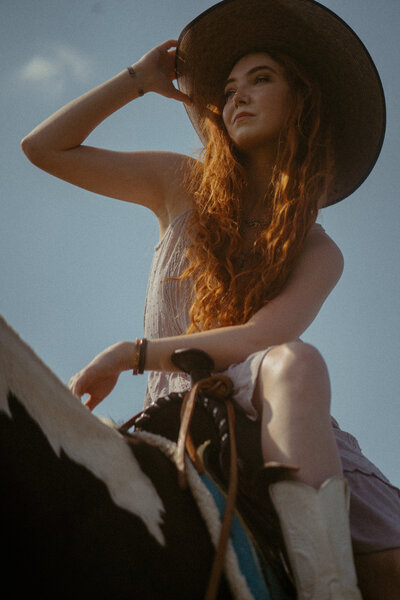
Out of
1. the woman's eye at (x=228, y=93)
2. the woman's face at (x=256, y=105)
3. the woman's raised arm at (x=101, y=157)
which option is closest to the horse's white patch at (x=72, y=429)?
the woman's raised arm at (x=101, y=157)

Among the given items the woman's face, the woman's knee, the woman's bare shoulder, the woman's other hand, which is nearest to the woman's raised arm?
the woman's face

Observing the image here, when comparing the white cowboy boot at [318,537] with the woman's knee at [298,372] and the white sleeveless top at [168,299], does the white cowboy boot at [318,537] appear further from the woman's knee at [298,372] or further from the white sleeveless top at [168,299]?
the white sleeveless top at [168,299]

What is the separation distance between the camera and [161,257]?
6.86ft

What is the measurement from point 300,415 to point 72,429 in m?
0.45

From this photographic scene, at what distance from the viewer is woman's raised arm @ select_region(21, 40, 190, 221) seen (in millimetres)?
2051

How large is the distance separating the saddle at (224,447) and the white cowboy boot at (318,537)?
0.04 m

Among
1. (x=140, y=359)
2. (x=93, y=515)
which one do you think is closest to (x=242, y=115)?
(x=140, y=359)

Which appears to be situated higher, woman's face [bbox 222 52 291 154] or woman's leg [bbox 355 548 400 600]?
woman's face [bbox 222 52 291 154]

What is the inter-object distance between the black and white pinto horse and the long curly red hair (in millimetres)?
799

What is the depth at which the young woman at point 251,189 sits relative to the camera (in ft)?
4.44

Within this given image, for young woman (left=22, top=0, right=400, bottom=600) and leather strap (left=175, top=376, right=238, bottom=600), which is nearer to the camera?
leather strap (left=175, top=376, right=238, bottom=600)

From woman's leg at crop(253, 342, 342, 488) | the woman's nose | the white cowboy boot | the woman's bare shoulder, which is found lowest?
the white cowboy boot

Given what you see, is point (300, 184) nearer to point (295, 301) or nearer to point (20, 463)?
point (295, 301)

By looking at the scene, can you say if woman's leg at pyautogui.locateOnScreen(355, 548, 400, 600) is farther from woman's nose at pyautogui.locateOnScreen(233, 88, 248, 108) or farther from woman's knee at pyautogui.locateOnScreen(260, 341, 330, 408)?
woman's nose at pyautogui.locateOnScreen(233, 88, 248, 108)
